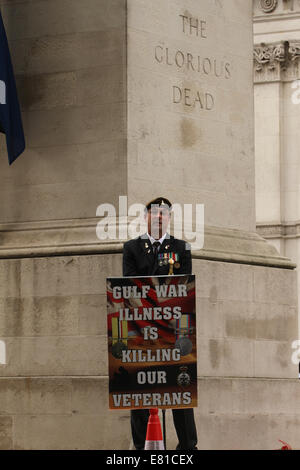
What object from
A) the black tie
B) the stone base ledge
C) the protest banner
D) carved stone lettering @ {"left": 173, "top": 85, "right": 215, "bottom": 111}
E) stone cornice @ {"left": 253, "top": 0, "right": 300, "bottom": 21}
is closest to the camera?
the protest banner

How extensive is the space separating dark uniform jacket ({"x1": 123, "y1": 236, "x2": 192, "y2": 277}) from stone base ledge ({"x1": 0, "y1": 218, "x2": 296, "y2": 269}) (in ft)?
6.70

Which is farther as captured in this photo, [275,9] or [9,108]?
[275,9]

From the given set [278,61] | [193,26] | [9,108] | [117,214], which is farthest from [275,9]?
[117,214]

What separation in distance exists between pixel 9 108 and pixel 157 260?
4114 millimetres

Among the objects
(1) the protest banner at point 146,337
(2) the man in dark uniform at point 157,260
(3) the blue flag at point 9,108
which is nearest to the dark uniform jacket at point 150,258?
(2) the man in dark uniform at point 157,260

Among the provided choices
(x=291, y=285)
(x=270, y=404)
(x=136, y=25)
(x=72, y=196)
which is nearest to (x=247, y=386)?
(x=270, y=404)

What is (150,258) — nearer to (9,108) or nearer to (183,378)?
(183,378)

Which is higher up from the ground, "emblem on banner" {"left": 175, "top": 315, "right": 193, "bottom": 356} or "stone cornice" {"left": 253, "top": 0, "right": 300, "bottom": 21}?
"stone cornice" {"left": 253, "top": 0, "right": 300, "bottom": 21}

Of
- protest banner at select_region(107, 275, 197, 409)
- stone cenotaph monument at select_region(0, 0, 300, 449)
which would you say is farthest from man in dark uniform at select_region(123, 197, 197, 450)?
stone cenotaph monument at select_region(0, 0, 300, 449)

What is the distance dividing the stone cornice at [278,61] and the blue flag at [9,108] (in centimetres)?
3613

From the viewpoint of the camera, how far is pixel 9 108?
793 inches

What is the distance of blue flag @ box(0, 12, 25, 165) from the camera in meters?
20.1

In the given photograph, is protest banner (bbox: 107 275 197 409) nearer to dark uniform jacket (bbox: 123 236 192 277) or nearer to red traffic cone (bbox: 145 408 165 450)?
red traffic cone (bbox: 145 408 165 450)
